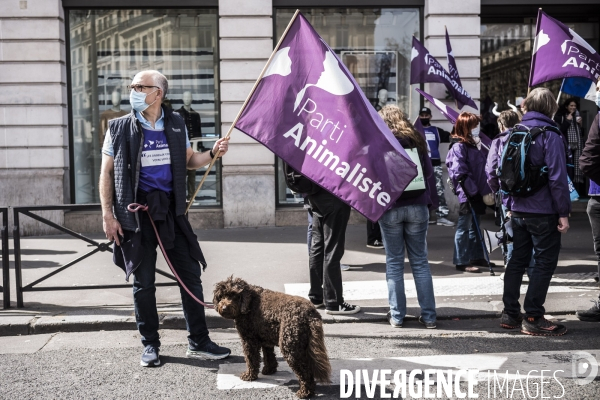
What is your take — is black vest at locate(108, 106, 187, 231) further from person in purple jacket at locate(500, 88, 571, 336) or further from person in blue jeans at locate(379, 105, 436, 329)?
person in purple jacket at locate(500, 88, 571, 336)

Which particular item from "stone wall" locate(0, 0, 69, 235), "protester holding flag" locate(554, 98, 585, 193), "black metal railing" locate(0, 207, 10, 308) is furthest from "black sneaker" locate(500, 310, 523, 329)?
"protester holding flag" locate(554, 98, 585, 193)

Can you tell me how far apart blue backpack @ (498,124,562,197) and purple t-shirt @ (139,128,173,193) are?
2826mm

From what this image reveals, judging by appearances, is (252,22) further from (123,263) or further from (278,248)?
(123,263)

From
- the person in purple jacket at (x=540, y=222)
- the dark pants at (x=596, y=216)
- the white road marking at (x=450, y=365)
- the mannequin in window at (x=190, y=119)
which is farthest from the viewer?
the mannequin in window at (x=190, y=119)

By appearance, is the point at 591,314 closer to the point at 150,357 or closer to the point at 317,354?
the point at 317,354

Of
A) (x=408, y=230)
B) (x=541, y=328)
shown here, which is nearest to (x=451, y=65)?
(x=408, y=230)

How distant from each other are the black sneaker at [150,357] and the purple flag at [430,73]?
308 inches

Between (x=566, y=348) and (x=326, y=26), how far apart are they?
9.25 meters

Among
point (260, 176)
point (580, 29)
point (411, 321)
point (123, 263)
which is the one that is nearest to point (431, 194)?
point (411, 321)

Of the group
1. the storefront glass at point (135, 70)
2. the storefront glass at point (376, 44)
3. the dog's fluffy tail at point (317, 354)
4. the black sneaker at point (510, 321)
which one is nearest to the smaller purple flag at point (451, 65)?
the storefront glass at point (376, 44)

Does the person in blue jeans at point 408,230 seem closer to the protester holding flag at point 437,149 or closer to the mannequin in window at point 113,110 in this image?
the protester holding flag at point 437,149

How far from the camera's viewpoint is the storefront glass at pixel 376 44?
13.6 m

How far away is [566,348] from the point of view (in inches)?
225

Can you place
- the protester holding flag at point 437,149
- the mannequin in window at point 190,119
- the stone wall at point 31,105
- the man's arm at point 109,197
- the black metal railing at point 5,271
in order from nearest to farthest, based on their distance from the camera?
the man's arm at point 109,197, the black metal railing at point 5,271, the protester holding flag at point 437,149, the stone wall at point 31,105, the mannequin in window at point 190,119
